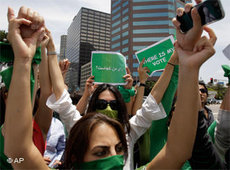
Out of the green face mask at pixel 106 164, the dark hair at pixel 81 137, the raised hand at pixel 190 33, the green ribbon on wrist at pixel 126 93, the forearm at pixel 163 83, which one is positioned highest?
the raised hand at pixel 190 33

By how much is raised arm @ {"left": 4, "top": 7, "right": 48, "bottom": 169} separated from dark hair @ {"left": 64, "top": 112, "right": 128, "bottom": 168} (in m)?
0.34

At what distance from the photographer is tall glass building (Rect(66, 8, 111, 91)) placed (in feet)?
375

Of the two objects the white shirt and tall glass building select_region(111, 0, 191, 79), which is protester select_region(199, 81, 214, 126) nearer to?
the white shirt

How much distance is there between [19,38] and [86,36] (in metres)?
122

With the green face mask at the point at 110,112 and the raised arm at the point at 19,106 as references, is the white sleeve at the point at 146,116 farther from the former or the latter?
the raised arm at the point at 19,106

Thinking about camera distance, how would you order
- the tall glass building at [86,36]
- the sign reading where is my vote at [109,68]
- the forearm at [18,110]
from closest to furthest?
1. the forearm at [18,110]
2. the sign reading where is my vote at [109,68]
3. the tall glass building at [86,36]

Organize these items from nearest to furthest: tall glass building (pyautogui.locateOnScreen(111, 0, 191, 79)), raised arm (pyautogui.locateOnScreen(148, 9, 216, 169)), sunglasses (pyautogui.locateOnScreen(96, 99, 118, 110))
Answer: raised arm (pyautogui.locateOnScreen(148, 9, 216, 169)) → sunglasses (pyautogui.locateOnScreen(96, 99, 118, 110)) → tall glass building (pyautogui.locateOnScreen(111, 0, 191, 79))

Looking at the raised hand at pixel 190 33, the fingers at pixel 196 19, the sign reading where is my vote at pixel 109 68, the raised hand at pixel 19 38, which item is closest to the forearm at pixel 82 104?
the sign reading where is my vote at pixel 109 68

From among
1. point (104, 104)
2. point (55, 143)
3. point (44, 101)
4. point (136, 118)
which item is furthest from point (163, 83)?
point (55, 143)

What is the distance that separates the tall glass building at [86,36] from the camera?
114 metres

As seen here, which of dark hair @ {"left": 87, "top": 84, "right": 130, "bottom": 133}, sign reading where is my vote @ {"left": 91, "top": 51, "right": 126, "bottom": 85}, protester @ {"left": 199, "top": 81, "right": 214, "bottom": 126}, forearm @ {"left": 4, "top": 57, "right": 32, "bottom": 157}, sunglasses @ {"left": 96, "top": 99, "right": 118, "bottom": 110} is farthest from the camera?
protester @ {"left": 199, "top": 81, "right": 214, "bottom": 126}

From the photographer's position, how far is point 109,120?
1328 millimetres

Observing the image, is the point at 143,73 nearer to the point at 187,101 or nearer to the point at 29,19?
the point at 187,101

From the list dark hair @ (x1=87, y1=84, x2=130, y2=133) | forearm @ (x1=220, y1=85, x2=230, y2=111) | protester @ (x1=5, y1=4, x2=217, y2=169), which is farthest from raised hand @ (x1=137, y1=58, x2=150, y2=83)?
protester @ (x1=5, y1=4, x2=217, y2=169)
